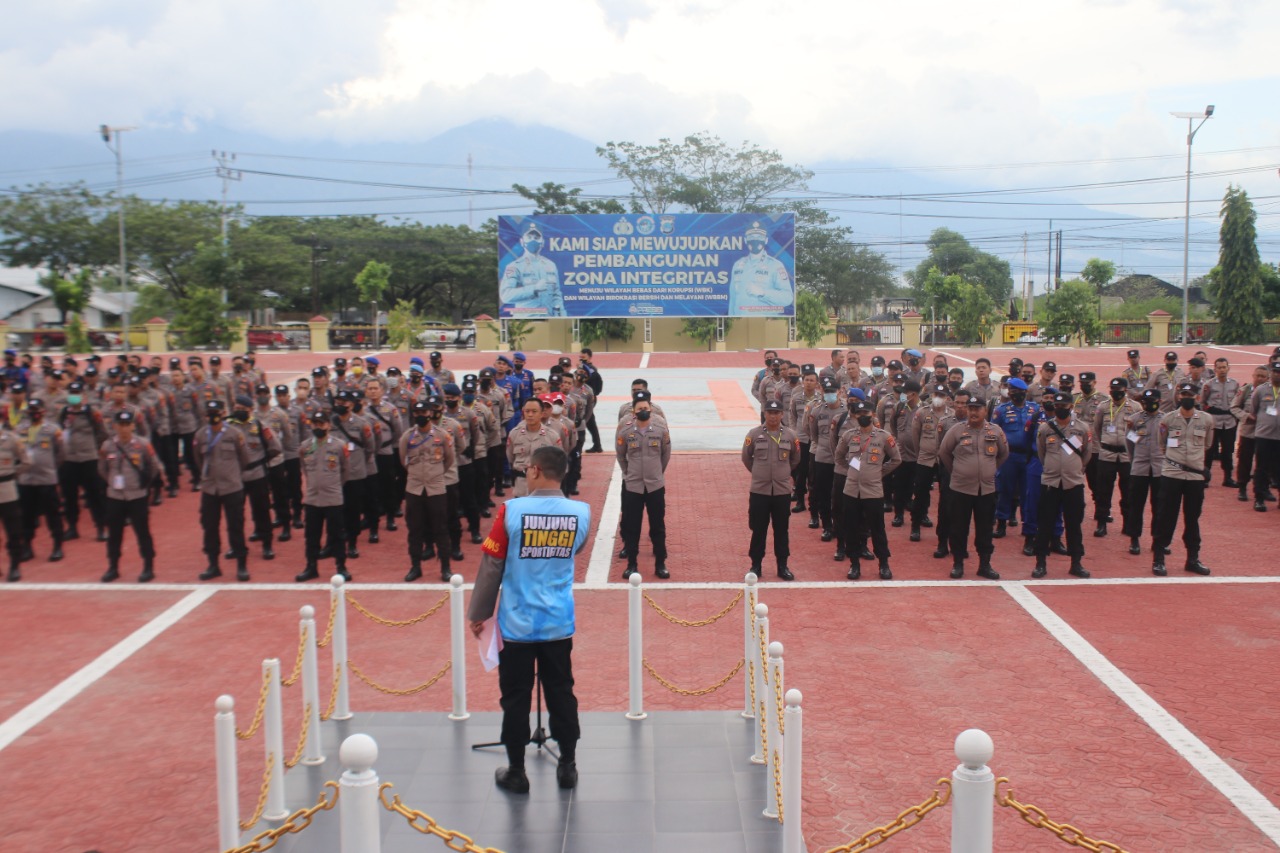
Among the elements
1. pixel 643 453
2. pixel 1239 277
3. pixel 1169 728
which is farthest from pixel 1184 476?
pixel 1239 277

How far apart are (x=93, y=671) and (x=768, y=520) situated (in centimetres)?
611

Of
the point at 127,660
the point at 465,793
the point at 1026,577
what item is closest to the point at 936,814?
the point at 465,793

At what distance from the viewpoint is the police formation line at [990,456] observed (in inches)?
415

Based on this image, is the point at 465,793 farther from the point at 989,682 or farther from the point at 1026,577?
the point at 1026,577

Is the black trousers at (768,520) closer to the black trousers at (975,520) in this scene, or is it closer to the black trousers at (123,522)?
the black trousers at (975,520)

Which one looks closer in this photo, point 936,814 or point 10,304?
point 936,814

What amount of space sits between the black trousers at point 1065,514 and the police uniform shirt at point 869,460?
1652 mm

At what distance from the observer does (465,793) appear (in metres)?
5.79

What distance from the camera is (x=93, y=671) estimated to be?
27.0 feet

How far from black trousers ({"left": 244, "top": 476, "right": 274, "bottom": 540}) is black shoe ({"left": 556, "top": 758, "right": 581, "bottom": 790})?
6.59 m

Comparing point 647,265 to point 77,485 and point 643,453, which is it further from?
point 643,453

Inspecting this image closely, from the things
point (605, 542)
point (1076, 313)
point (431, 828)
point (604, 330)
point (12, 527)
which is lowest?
point (605, 542)

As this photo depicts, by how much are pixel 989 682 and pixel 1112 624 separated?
1.99 m

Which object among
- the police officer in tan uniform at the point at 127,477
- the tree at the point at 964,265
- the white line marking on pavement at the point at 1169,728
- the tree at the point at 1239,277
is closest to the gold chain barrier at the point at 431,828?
the white line marking on pavement at the point at 1169,728
